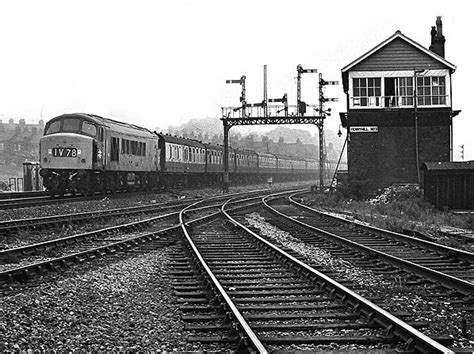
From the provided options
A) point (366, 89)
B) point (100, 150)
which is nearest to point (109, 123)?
point (100, 150)

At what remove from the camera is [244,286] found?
779cm

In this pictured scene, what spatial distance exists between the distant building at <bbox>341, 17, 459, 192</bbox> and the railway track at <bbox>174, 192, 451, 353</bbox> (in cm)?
1984

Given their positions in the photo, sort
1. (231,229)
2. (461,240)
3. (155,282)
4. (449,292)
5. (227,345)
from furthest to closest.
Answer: (231,229)
(461,240)
(155,282)
(449,292)
(227,345)

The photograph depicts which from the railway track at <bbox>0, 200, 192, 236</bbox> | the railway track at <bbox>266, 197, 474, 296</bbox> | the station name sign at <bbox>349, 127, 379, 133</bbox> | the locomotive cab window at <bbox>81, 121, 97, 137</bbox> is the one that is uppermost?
the station name sign at <bbox>349, 127, 379, 133</bbox>

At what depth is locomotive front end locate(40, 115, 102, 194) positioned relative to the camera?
915 inches

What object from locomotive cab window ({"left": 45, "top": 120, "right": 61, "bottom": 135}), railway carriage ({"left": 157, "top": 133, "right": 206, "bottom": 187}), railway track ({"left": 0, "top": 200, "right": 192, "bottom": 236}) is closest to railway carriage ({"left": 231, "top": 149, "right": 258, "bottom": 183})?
railway carriage ({"left": 157, "top": 133, "right": 206, "bottom": 187})

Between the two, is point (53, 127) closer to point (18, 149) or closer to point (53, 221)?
point (53, 221)

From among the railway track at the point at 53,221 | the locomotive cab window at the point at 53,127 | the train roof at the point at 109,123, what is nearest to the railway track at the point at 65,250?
the railway track at the point at 53,221

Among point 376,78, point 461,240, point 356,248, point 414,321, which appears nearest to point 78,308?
point 414,321

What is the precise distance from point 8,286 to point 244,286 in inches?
115

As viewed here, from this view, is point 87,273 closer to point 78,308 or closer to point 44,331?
point 78,308

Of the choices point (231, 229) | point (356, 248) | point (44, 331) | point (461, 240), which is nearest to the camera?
point (44, 331)

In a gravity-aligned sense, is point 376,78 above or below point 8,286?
above

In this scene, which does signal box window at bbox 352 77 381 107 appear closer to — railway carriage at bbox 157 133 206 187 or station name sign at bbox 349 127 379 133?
station name sign at bbox 349 127 379 133
